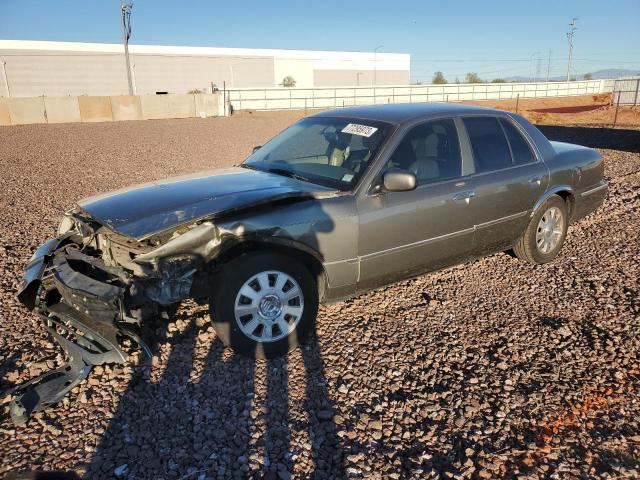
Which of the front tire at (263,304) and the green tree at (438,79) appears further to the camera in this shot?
the green tree at (438,79)

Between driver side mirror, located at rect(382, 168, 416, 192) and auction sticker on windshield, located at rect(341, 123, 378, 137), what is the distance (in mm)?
591

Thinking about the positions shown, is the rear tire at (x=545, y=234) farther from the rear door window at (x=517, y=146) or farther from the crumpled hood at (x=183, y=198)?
the crumpled hood at (x=183, y=198)

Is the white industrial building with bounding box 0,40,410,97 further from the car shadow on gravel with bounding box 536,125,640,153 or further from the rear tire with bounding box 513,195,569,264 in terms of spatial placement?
the rear tire with bounding box 513,195,569,264

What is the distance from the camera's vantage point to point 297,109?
4419 cm

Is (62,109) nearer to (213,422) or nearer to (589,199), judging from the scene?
(589,199)

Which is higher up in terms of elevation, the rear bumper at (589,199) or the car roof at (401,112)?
the car roof at (401,112)

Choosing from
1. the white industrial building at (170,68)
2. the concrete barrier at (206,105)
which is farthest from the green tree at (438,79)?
the concrete barrier at (206,105)

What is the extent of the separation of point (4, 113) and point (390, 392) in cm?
3115

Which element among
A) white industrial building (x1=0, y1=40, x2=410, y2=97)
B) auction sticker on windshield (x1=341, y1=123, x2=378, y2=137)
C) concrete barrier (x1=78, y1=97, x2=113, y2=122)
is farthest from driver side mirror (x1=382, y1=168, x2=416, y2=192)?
white industrial building (x1=0, y1=40, x2=410, y2=97)

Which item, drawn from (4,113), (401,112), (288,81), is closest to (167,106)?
(4,113)

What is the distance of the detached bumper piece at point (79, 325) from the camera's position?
3.05 metres

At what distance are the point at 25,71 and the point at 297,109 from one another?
127 feet

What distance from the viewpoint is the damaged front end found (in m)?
3.11

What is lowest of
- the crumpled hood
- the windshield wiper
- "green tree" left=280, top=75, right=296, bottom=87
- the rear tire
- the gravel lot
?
the gravel lot
